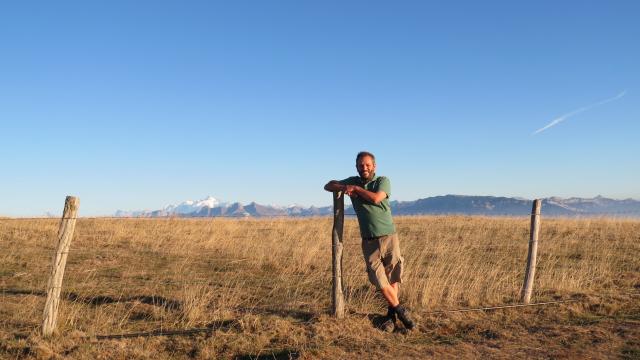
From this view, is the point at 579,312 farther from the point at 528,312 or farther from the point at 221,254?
the point at 221,254

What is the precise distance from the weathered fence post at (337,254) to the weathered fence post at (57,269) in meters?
3.36

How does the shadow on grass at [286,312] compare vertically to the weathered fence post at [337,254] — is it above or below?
below

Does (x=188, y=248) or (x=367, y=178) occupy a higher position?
(x=367, y=178)

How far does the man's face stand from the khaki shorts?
825 millimetres

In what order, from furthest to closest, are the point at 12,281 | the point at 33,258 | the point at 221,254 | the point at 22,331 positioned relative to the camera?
1. the point at 221,254
2. the point at 33,258
3. the point at 12,281
4. the point at 22,331

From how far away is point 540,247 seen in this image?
13.1 metres

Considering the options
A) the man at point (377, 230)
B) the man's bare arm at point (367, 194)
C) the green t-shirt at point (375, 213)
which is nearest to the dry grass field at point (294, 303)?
the man at point (377, 230)

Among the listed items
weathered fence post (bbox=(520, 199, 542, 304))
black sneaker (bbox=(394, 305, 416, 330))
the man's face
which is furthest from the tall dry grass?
the man's face

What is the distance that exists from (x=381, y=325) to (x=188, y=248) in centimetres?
772

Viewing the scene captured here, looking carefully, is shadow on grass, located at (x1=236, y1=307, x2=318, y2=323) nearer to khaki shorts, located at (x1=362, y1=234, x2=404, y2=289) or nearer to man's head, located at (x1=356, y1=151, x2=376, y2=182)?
khaki shorts, located at (x1=362, y1=234, x2=404, y2=289)

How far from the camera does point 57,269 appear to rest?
5.89 meters

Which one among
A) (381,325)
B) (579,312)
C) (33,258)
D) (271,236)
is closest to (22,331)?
(381,325)

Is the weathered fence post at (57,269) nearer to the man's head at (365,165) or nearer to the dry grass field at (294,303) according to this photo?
the dry grass field at (294,303)

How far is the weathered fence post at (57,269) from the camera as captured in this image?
5859 mm
